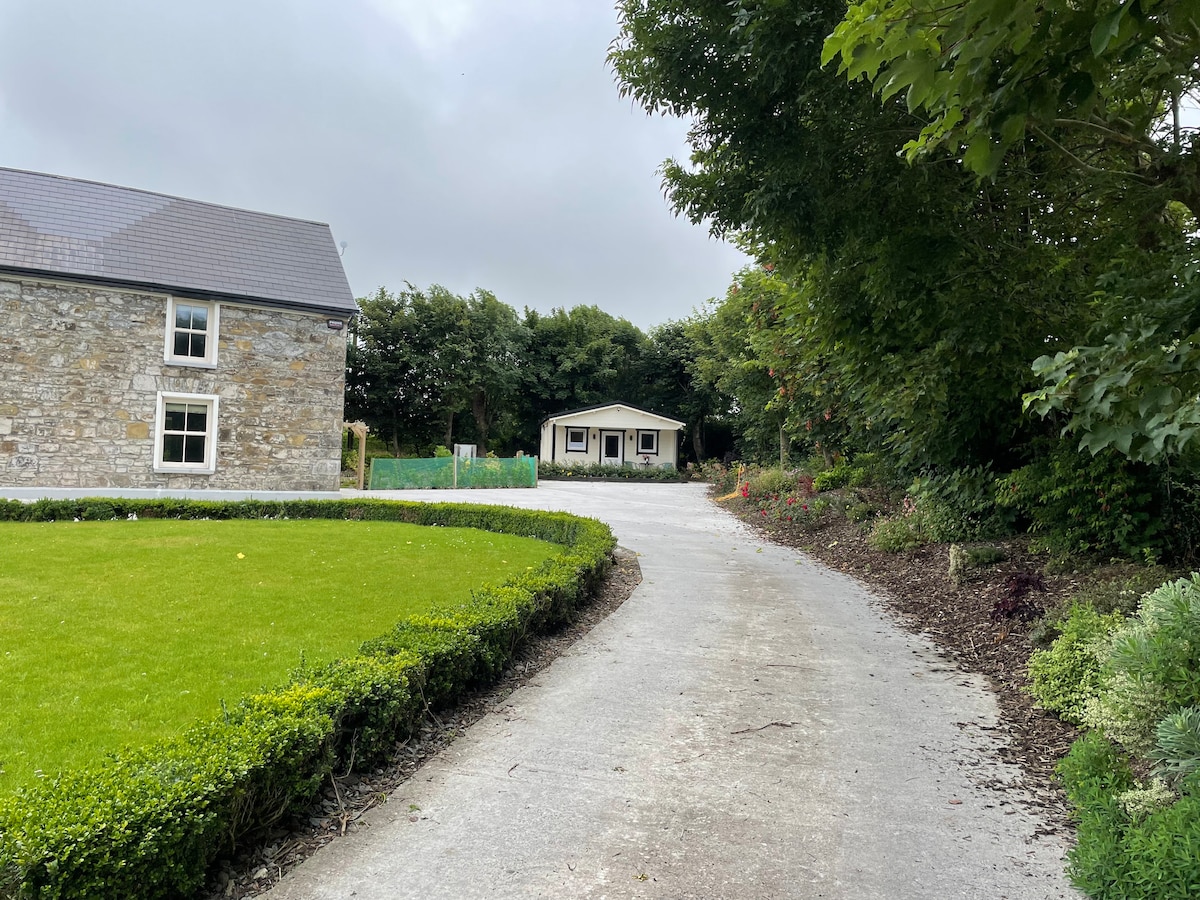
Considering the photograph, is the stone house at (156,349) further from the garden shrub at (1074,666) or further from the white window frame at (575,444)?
the white window frame at (575,444)

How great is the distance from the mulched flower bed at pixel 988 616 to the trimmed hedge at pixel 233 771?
3.26 m

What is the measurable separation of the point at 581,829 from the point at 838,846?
1099 millimetres

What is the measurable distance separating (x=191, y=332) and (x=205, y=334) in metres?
0.28

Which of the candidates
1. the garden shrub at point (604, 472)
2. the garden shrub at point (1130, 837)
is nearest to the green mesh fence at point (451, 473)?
the garden shrub at point (604, 472)

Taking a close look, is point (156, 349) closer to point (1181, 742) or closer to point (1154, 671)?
point (1154, 671)

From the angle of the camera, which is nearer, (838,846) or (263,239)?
(838,846)

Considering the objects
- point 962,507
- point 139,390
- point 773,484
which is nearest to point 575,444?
point 773,484

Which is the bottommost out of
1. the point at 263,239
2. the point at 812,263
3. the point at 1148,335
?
the point at 1148,335

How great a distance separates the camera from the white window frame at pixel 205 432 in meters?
14.7

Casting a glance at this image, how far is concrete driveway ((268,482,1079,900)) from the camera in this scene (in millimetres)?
2584

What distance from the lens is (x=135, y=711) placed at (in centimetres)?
361

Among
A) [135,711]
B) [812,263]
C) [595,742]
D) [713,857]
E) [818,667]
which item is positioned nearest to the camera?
[713,857]

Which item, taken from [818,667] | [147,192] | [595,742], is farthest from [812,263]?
[147,192]

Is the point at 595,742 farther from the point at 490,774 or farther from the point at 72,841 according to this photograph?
the point at 72,841
